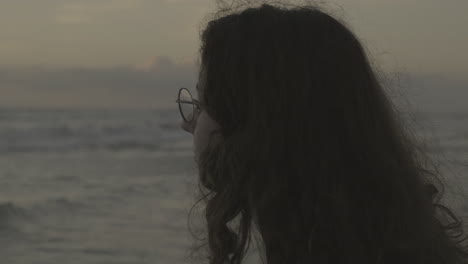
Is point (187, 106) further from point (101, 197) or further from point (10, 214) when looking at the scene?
point (101, 197)

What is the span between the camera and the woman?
1676 millimetres

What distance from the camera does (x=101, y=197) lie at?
36.7 ft

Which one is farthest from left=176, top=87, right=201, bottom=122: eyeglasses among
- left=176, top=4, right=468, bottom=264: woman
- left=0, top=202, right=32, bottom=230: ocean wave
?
left=0, top=202, right=32, bottom=230: ocean wave

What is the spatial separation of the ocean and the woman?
1.87ft

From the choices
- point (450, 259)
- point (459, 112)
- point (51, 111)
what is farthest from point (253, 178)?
point (459, 112)

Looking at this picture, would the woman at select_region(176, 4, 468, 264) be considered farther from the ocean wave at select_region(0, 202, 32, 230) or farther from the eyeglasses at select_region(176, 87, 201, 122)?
the ocean wave at select_region(0, 202, 32, 230)

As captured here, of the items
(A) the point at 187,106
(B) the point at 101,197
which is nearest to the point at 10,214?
(B) the point at 101,197

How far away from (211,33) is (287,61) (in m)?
0.18

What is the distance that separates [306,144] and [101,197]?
9747mm

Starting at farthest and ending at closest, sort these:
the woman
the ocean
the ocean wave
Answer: the ocean wave, the ocean, the woman

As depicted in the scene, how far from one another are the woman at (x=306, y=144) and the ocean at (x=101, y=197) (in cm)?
57

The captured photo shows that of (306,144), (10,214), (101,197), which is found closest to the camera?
(306,144)

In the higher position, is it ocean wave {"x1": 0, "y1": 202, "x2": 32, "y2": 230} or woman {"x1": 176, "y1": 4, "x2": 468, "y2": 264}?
woman {"x1": 176, "y1": 4, "x2": 468, "y2": 264}

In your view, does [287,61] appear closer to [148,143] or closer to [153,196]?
[153,196]
